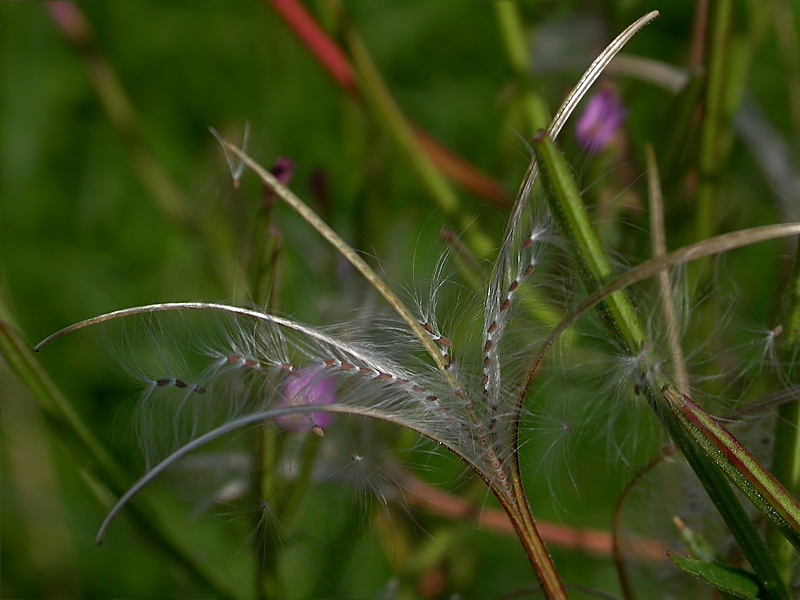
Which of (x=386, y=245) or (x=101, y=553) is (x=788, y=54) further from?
(x=101, y=553)

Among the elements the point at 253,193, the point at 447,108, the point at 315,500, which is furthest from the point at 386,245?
the point at 447,108

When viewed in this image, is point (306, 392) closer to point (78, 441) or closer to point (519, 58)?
point (78, 441)

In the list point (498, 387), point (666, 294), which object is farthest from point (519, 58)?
point (498, 387)

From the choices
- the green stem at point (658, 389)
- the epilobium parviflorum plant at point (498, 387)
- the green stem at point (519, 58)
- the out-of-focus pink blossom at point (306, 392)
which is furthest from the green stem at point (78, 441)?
the green stem at point (519, 58)

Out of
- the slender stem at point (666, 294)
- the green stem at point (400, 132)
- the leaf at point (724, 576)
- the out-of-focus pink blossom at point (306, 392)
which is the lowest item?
the leaf at point (724, 576)

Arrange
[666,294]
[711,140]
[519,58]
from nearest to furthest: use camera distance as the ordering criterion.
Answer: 1. [666,294]
2. [711,140]
3. [519,58]

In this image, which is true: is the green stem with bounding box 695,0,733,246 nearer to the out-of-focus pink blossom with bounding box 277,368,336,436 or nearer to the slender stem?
the slender stem

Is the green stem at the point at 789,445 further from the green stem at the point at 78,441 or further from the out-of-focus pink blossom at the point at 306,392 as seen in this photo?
the green stem at the point at 78,441

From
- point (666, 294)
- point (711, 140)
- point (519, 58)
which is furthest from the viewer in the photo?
point (519, 58)
